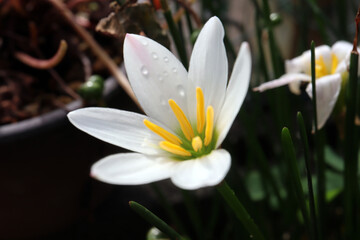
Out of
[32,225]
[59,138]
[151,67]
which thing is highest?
[151,67]

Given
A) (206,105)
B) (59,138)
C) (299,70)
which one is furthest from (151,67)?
(59,138)

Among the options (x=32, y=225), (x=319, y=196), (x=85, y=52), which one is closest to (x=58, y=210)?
(x=32, y=225)

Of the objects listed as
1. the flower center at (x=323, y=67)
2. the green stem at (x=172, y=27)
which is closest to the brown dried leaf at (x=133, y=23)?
the green stem at (x=172, y=27)

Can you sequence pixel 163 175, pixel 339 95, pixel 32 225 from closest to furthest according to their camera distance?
pixel 163 175 < pixel 339 95 < pixel 32 225

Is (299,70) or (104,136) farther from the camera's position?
(299,70)

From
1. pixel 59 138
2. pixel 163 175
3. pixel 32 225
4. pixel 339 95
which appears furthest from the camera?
pixel 32 225

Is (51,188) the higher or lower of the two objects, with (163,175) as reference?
lower

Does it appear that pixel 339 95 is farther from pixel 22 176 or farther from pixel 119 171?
pixel 22 176

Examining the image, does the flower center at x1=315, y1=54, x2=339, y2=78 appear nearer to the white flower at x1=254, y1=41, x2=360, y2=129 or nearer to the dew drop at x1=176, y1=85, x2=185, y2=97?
the white flower at x1=254, y1=41, x2=360, y2=129
